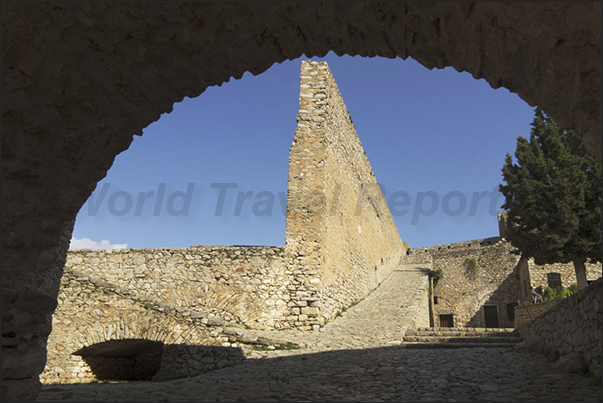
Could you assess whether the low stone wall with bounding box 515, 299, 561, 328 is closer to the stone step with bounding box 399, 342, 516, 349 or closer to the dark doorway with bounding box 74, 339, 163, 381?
the stone step with bounding box 399, 342, 516, 349

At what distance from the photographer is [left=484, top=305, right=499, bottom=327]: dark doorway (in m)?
25.3

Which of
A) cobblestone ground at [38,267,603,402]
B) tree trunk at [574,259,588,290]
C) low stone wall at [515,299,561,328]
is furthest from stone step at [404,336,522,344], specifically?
tree trunk at [574,259,588,290]

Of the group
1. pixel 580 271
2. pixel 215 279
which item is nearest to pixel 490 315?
pixel 580 271

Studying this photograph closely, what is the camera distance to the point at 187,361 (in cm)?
744

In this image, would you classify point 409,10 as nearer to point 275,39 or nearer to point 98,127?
point 275,39

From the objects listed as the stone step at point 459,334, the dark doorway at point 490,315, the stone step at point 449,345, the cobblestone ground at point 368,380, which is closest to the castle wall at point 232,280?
the cobblestone ground at point 368,380

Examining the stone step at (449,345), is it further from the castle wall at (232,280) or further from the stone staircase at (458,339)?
the castle wall at (232,280)

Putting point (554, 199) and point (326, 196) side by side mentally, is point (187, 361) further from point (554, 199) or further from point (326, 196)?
point (554, 199)

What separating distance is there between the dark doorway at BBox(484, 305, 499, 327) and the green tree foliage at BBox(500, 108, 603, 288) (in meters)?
9.52

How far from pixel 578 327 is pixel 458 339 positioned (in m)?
4.53

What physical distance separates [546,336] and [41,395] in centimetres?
774

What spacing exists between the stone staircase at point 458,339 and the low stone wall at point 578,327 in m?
1.78

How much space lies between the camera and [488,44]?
292 centimetres

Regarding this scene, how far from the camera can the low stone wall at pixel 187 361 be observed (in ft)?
24.1
